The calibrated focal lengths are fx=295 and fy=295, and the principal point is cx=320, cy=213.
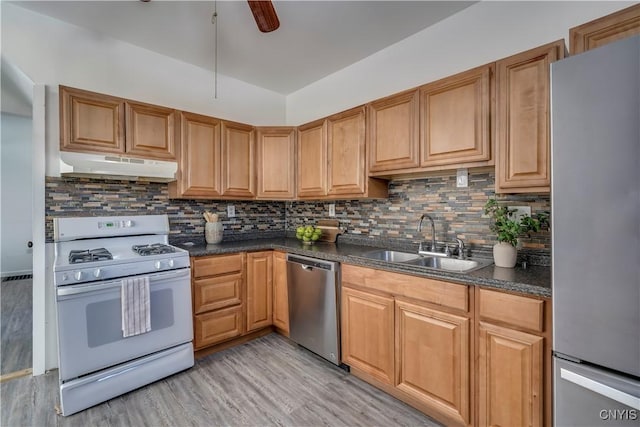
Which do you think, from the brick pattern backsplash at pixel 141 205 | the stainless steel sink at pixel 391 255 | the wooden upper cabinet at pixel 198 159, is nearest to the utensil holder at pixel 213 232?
the brick pattern backsplash at pixel 141 205

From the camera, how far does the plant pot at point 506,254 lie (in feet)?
5.62

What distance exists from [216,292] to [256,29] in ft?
7.24

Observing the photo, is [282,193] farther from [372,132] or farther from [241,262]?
[372,132]

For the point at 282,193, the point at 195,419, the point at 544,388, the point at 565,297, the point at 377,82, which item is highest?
the point at 377,82

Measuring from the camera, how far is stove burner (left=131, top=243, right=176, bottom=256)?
2252 mm

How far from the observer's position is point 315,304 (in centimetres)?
238

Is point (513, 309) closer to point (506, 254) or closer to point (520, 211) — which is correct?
point (506, 254)

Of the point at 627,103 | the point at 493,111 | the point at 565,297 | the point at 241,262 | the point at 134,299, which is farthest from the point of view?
the point at 241,262

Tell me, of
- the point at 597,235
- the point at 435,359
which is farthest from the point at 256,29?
the point at 435,359

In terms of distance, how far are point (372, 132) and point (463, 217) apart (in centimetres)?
95

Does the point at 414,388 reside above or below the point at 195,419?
above

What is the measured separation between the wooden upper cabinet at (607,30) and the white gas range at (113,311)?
2744 millimetres

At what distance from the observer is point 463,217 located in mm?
2137

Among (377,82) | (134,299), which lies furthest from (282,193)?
(134,299)
